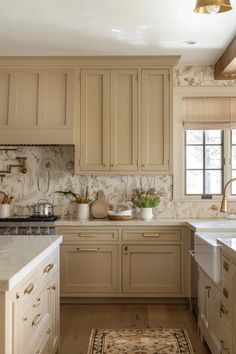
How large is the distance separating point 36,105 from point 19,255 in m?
2.55

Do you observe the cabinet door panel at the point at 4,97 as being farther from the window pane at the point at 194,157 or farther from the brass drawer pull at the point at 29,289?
the brass drawer pull at the point at 29,289

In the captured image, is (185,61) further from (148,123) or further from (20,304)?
(20,304)

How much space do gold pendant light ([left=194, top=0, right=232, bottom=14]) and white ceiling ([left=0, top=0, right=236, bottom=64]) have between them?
872 millimetres

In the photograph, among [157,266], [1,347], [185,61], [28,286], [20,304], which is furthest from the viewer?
[185,61]

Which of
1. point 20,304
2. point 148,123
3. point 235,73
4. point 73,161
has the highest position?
point 235,73

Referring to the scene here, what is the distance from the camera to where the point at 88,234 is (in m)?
4.14

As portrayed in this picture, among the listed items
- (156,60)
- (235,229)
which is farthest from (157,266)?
(156,60)

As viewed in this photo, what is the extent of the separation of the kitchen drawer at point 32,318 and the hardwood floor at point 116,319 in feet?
2.81

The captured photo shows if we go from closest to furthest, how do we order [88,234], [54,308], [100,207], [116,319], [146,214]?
[54,308], [116,319], [88,234], [146,214], [100,207]

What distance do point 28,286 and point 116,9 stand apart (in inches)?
87.8

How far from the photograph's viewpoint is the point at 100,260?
13.6ft

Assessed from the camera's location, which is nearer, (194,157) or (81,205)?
(81,205)

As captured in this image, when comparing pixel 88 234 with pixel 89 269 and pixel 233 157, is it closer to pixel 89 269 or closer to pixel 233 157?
pixel 89 269

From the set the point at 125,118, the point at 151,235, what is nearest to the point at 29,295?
the point at 151,235
